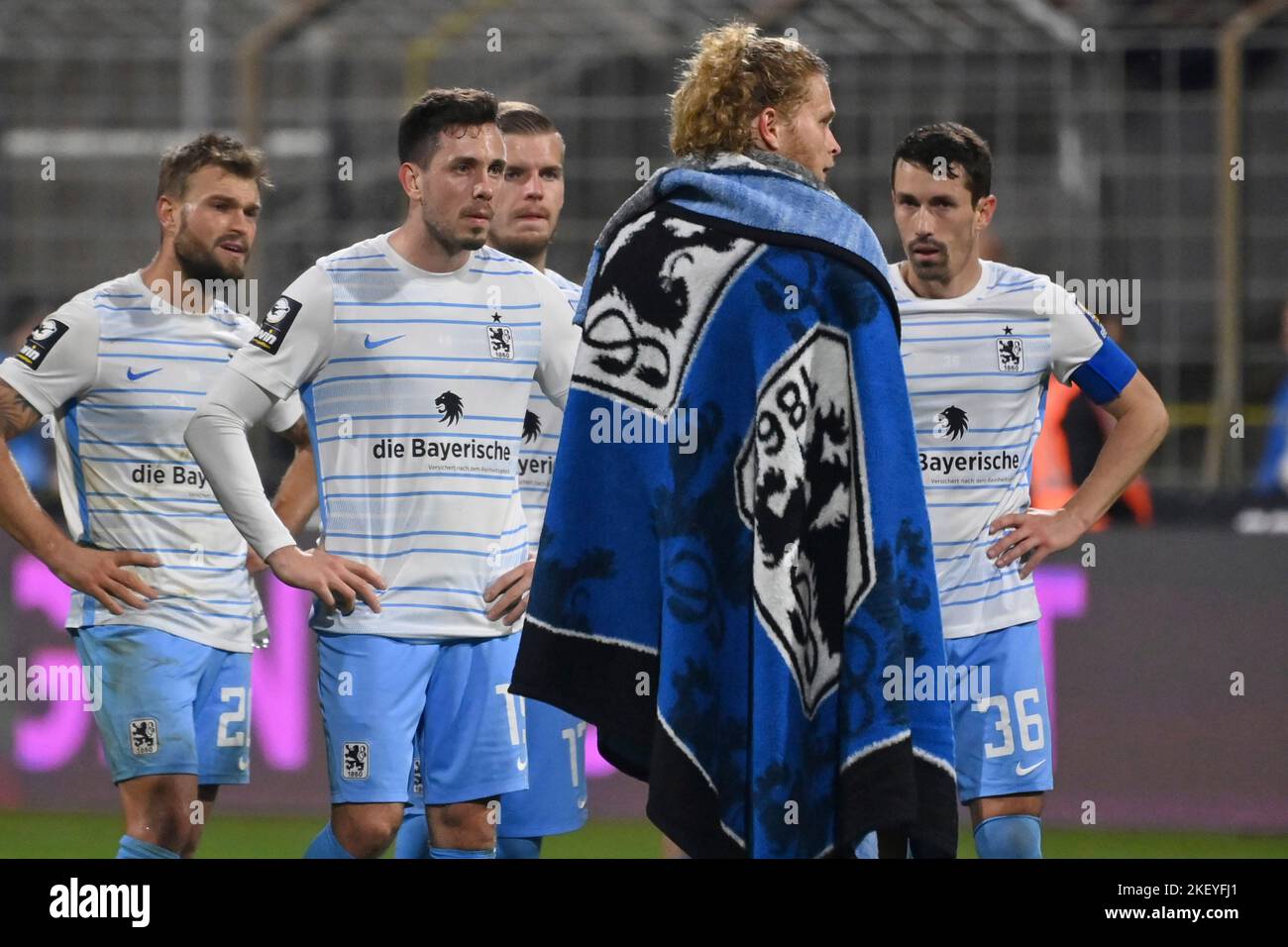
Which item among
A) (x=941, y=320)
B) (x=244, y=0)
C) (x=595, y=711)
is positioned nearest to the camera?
(x=595, y=711)

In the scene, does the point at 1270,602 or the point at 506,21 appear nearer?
the point at 1270,602

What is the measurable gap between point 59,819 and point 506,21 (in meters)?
4.01

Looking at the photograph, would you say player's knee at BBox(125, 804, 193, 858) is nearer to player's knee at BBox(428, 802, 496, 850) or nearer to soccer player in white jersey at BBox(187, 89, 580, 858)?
soccer player in white jersey at BBox(187, 89, 580, 858)

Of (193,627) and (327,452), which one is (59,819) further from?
(327,452)

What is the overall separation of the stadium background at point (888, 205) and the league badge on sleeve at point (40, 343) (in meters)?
3.06

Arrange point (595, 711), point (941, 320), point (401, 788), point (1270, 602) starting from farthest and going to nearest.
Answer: point (1270, 602) < point (941, 320) < point (401, 788) < point (595, 711)

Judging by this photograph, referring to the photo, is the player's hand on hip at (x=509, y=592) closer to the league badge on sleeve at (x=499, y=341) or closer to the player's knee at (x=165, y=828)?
the league badge on sleeve at (x=499, y=341)

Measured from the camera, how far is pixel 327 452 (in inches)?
202

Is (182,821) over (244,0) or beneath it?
beneath

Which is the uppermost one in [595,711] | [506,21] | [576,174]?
[506,21]

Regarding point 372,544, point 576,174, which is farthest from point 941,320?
point 576,174

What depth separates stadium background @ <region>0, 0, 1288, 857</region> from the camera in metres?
8.45

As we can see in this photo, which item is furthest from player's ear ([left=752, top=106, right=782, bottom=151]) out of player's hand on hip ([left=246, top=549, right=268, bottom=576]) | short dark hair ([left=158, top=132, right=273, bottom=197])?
player's hand on hip ([left=246, top=549, right=268, bottom=576])

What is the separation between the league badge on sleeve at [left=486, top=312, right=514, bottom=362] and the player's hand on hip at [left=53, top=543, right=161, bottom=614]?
1118 millimetres
